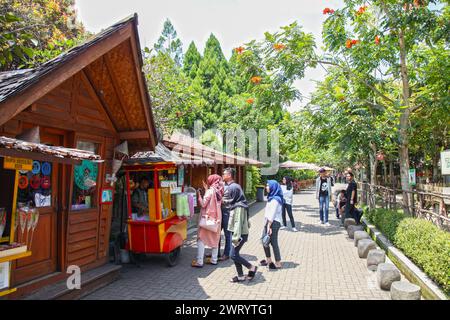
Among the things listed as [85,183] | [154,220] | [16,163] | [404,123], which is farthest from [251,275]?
[404,123]

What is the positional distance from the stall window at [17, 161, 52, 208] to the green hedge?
5.83m

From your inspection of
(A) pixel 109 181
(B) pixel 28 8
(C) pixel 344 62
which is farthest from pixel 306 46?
(B) pixel 28 8

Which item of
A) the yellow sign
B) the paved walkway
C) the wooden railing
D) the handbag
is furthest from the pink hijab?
the wooden railing

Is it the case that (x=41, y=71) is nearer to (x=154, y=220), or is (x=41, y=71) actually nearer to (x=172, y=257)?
(x=154, y=220)

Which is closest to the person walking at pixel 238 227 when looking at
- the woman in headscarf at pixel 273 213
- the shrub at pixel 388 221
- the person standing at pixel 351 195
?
the woman in headscarf at pixel 273 213

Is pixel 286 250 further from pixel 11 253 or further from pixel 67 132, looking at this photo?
pixel 11 253

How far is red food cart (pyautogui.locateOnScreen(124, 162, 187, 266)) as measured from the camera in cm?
662

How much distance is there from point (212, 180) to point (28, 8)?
9365mm

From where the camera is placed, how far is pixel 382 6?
28.1 feet

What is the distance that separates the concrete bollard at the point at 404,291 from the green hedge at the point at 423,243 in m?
0.37

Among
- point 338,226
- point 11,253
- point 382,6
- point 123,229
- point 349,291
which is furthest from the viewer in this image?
point 338,226

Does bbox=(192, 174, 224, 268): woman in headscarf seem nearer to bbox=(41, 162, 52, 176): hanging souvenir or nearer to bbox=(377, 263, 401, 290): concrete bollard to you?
bbox=(41, 162, 52, 176): hanging souvenir

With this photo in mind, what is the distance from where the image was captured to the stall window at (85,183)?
581 cm

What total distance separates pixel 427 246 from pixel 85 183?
5.92 metres
